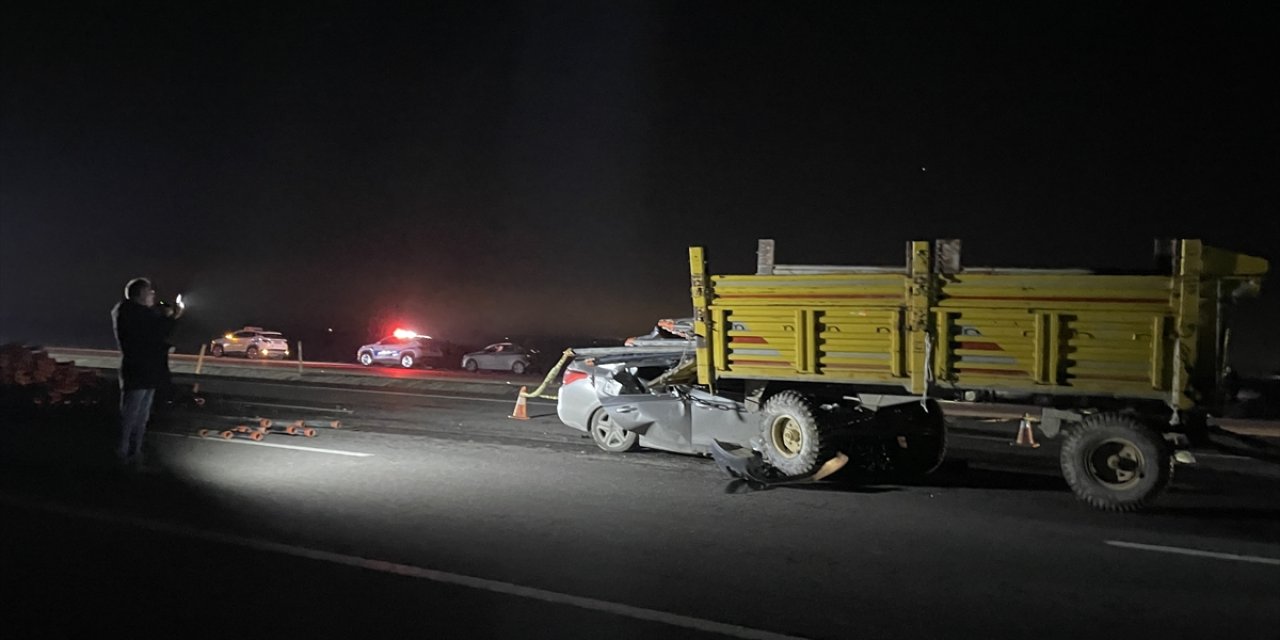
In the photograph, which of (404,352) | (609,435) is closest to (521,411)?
(609,435)

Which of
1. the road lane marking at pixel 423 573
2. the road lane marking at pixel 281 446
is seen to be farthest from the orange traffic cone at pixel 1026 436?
the road lane marking at pixel 423 573

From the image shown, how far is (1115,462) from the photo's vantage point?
841 centimetres

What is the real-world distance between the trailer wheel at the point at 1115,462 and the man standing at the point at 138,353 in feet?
28.6

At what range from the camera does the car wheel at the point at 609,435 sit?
1125 centimetres

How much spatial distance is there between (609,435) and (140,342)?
5.10 metres

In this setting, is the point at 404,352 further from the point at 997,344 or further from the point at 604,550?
the point at 604,550

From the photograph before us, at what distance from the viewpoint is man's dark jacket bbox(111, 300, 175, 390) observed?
935 cm

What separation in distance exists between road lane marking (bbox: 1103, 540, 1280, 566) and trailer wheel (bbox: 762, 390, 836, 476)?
282 cm

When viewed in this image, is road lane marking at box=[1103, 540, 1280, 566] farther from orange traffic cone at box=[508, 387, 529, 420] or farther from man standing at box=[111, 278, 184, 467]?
orange traffic cone at box=[508, 387, 529, 420]

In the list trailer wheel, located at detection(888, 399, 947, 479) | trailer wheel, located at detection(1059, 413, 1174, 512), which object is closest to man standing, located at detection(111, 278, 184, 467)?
trailer wheel, located at detection(888, 399, 947, 479)

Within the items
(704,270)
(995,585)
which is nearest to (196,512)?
(704,270)

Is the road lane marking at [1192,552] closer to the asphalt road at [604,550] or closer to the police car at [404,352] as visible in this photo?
the asphalt road at [604,550]

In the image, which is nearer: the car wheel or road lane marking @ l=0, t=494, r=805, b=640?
road lane marking @ l=0, t=494, r=805, b=640

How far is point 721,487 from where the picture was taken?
9180 millimetres
